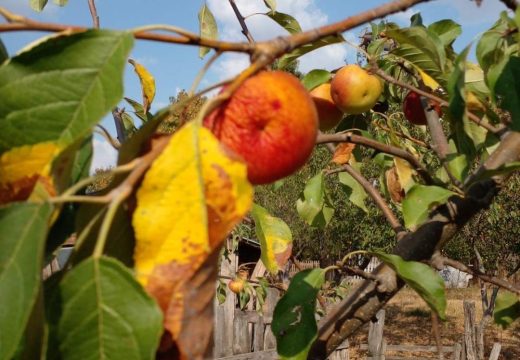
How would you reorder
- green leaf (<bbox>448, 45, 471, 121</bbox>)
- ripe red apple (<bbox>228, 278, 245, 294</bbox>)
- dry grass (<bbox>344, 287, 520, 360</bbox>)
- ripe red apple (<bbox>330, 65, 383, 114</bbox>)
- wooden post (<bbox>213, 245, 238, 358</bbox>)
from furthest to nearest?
dry grass (<bbox>344, 287, 520, 360</bbox>) → wooden post (<bbox>213, 245, 238, 358</bbox>) → ripe red apple (<bbox>228, 278, 245, 294</bbox>) → ripe red apple (<bbox>330, 65, 383, 114</bbox>) → green leaf (<bbox>448, 45, 471, 121</bbox>)

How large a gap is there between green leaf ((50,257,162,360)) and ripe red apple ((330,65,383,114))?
919 mm

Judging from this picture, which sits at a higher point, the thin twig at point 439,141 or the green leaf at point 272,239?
the thin twig at point 439,141

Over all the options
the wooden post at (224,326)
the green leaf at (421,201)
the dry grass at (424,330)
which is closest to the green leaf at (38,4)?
the green leaf at (421,201)

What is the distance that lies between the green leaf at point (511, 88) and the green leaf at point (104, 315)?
0.59m

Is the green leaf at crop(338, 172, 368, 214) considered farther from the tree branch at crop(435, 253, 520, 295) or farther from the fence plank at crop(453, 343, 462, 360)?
the fence plank at crop(453, 343, 462, 360)

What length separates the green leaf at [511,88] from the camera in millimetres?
819

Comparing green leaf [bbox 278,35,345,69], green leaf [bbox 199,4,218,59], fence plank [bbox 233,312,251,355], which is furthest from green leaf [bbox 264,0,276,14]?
fence plank [bbox 233,312,251,355]

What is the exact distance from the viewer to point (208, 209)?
468 millimetres

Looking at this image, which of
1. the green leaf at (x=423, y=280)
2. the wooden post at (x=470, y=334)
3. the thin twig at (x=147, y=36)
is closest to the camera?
the thin twig at (x=147, y=36)

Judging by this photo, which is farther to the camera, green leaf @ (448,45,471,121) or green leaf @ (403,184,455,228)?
green leaf @ (403,184,455,228)

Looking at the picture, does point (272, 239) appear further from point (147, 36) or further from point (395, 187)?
point (147, 36)

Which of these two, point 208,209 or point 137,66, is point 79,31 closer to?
point 208,209

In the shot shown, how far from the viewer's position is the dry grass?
42.5 feet

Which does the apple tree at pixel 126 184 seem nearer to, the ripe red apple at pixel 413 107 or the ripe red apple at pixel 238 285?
the ripe red apple at pixel 413 107
